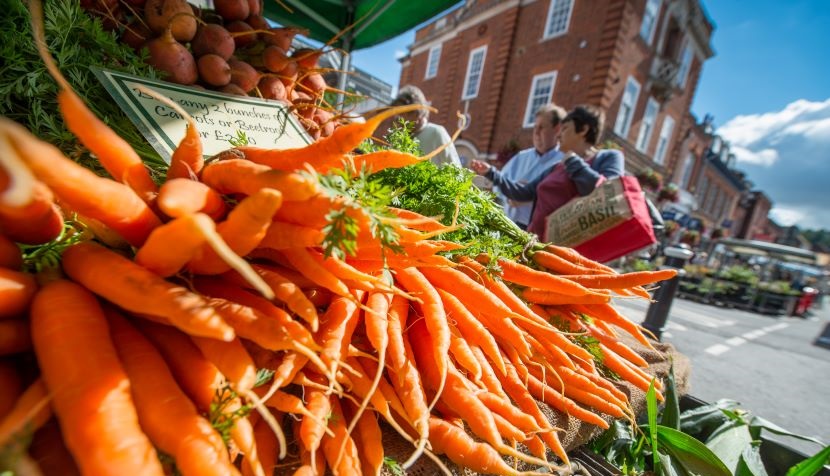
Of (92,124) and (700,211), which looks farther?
(700,211)

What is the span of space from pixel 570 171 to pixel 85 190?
2344 mm

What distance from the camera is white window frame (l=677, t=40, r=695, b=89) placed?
1384 centimetres

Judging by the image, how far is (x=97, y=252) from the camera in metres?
0.64

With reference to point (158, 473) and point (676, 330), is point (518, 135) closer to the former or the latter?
point (676, 330)

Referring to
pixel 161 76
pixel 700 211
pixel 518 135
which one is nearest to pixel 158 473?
pixel 161 76

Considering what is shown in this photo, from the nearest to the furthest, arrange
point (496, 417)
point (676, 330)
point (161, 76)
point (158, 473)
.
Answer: point (158, 473)
point (496, 417)
point (161, 76)
point (676, 330)

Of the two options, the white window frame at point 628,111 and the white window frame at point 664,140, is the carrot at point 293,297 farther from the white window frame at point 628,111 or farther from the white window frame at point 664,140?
the white window frame at point 664,140

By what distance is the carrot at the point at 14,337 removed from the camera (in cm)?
55

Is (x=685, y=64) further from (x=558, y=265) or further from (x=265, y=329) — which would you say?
(x=265, y=329)

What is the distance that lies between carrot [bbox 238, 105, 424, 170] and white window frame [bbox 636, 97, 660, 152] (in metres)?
15.2

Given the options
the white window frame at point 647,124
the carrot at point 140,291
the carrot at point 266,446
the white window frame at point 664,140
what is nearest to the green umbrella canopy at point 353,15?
the carrot at point 140,291

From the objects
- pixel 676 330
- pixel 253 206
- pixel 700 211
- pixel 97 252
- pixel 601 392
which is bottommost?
pixel 676 330

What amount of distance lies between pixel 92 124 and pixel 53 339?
0.38m

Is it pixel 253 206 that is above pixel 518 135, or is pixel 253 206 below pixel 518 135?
below
